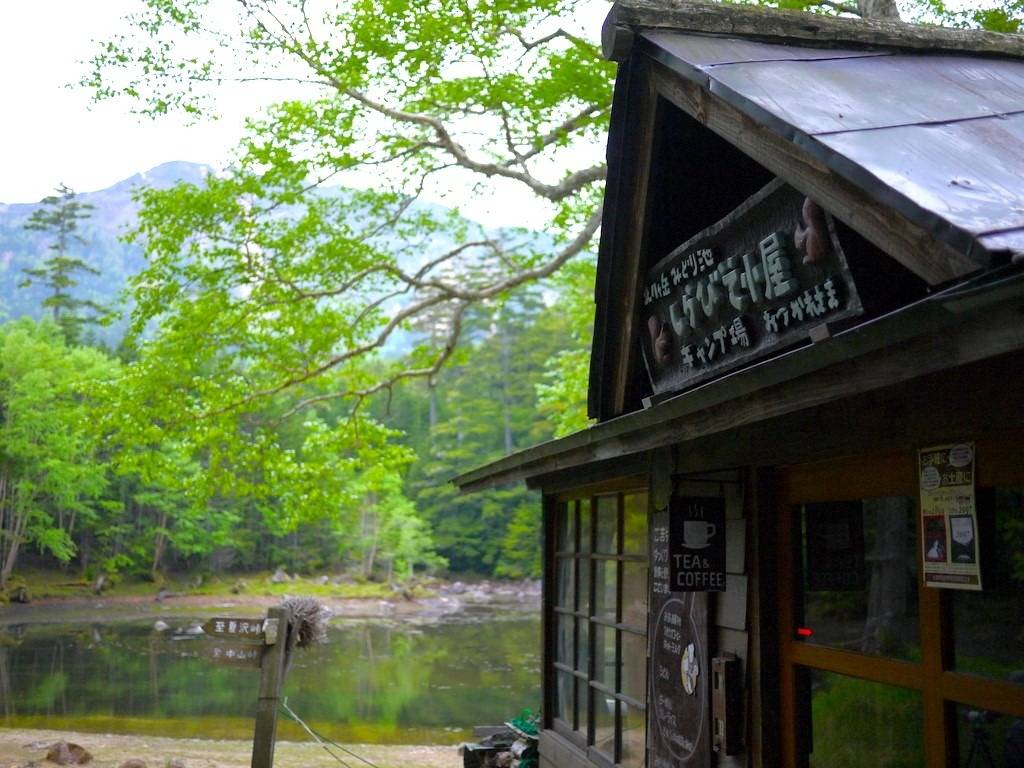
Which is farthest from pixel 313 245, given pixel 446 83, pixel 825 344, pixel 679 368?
pixel 825 344

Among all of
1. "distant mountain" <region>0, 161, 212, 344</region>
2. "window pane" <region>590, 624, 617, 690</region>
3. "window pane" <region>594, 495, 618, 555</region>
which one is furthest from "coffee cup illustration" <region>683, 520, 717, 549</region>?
"distant mountain" <region>0, 161, 212, 344</region>

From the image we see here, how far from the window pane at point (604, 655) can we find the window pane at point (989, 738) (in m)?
3.12

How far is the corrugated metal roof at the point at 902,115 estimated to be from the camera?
252cm

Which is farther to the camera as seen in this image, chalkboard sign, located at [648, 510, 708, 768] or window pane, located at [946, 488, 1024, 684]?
chalkboard sign, located at [648, 510, 708, 768]

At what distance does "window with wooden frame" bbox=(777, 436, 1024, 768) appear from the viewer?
2846 millimetres

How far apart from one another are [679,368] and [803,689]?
174cm

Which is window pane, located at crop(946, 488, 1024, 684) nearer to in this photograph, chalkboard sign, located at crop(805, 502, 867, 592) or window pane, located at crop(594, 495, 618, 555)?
chalkboard sign, located at crop(805, 502, 867, 592)

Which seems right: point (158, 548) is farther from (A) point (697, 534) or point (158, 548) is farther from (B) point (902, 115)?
(B) point (902, 115)

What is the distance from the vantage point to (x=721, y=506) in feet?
15.0

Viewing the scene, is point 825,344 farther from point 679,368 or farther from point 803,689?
point 679,368

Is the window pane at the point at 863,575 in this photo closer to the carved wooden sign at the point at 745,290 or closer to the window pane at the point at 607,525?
the carved wooden sign at the point at 745,290

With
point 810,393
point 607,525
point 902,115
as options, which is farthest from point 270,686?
point 902,115

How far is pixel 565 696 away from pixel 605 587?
1.30 meters

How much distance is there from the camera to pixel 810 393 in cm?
280
